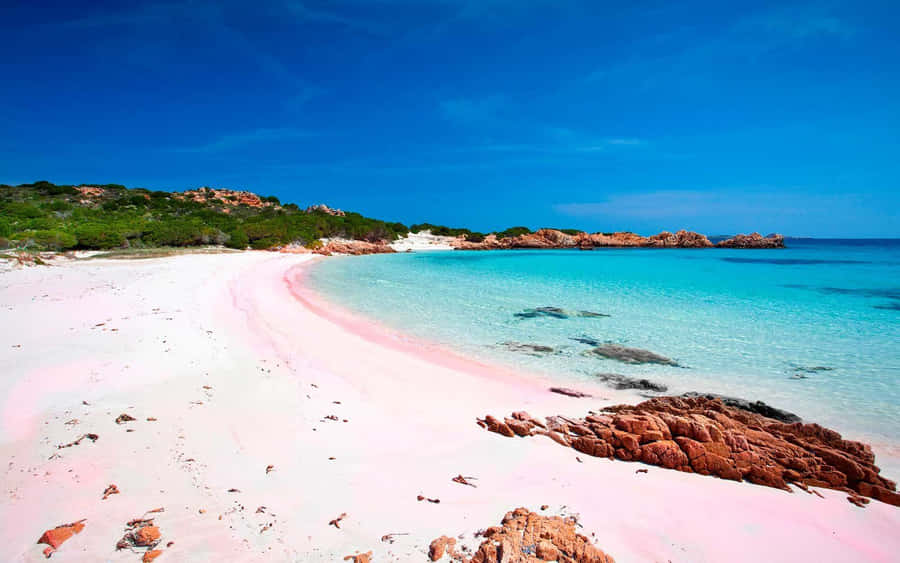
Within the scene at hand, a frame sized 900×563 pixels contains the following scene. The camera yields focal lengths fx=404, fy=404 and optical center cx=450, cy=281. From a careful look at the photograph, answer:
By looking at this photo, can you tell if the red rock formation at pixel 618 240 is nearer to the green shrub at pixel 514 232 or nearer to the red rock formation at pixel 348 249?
the green shrub at pixel 514 232

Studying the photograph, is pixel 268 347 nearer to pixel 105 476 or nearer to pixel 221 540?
pixel 105 476

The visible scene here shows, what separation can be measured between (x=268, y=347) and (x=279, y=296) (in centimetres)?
642

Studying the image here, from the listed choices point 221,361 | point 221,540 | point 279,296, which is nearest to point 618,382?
point 221,540

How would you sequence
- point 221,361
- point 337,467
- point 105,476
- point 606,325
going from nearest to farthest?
1. point 105,476
2. point 337,467
3. point 221,361
4. point 606,325

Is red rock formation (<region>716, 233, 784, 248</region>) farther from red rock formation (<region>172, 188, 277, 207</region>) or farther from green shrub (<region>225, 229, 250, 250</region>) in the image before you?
red rock formation (<region>172, 188, 277, 207</region>)

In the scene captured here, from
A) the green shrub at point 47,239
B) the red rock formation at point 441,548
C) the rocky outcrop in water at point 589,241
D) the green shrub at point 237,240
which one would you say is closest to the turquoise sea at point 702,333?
the red rock formation at point 441,548

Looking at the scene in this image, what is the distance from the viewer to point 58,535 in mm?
2219

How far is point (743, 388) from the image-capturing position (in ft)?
19.2

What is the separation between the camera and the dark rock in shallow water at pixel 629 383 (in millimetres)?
5801

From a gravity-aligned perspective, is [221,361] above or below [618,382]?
above

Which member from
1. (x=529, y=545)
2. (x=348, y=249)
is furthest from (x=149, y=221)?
(x=529, y=545)

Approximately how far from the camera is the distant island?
→ 25494 mm

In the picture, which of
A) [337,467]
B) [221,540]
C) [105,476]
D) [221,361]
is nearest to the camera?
[221,540]

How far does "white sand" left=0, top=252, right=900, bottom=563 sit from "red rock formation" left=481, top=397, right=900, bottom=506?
14 centimetres
